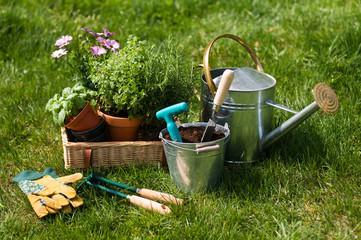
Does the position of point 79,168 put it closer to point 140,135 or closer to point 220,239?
point 140,135

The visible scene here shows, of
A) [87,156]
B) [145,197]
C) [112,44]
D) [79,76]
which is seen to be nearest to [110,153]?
[87,156]

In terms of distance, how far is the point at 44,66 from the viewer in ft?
12.6

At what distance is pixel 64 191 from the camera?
2236 millimetres

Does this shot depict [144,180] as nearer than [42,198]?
No

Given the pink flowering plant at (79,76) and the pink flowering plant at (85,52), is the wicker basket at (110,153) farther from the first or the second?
the pink flowering plant at (85,52)

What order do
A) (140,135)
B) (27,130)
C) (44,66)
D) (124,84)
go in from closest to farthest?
(124,84), (140,135), (27,130), (44,66)

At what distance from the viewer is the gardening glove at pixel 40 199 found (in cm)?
215

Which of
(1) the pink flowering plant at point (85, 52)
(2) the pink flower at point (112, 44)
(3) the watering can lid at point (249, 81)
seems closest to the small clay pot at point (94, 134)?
(1) the pink flowering plant at point (85, 52)

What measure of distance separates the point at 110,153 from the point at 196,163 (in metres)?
0.59

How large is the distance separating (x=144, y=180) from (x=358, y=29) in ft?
7.42

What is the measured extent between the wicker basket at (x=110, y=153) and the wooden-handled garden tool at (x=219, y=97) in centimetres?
35

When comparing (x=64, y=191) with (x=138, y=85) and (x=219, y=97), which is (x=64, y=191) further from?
(x=219, y=97)

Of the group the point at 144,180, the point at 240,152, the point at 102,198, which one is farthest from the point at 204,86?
the point at 102,198

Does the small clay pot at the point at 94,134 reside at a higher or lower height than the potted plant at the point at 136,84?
lower
